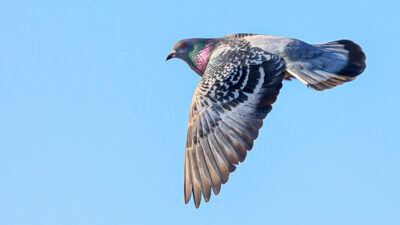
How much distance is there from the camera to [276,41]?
16312mm

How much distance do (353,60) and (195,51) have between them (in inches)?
154

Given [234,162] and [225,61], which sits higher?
[225,61]

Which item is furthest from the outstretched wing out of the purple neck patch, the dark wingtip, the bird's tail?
the dark wingtip

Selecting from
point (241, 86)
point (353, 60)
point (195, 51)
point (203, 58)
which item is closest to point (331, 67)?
point (353, 60)

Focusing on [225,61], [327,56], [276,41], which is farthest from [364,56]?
[225,61]

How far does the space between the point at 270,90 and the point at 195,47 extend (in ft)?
11.8

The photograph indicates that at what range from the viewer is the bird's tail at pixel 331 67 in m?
15.8

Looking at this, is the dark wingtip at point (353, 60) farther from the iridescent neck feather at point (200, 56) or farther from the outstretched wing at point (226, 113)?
the iridescent neck feather at point (200, 56)

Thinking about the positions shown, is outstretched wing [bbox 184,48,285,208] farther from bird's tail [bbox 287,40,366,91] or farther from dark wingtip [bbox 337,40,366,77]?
dark wingtip [bbox 337,40,366,77]

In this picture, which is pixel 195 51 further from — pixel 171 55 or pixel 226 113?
pixel 226 113

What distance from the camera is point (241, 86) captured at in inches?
607

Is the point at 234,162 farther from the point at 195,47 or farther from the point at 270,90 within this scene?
the point at 195,47

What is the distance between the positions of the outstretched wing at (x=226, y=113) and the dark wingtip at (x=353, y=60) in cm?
151

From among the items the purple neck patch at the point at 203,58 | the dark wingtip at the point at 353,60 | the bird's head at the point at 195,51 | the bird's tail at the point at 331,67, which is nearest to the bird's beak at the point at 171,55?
the bird's head at the point at 195,51
